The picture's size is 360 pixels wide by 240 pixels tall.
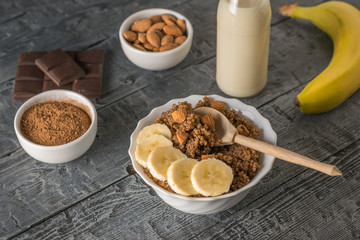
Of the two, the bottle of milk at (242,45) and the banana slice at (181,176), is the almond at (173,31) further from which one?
the banana slice at (181,176)

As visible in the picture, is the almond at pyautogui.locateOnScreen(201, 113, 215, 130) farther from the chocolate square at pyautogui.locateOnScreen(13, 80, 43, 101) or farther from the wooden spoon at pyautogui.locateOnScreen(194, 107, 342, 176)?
the chocolate square at pyautogui.locateOnScreen(13, 80, 43, 101)

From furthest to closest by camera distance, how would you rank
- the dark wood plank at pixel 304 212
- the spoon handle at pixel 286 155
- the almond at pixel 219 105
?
the almond at pixel 219 105 < the dark wood plank at pixel 304 212 < the spoon handle at pixel 286 155

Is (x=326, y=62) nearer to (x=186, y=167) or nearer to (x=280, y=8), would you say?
(x=280, y=8)

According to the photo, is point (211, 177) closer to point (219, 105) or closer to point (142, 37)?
point (219, 105)

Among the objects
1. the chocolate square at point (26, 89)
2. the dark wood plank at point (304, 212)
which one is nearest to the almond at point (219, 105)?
the dark wood plank at point (304, 212)

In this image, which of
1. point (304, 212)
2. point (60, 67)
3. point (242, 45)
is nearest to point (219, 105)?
point (242, 45)

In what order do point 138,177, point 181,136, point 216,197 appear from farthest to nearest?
point 138,177 < point 181,136 < point 216,197

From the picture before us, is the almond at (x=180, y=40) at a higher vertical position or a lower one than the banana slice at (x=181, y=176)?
lower

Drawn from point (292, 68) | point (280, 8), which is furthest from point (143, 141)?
point (280, 8)
